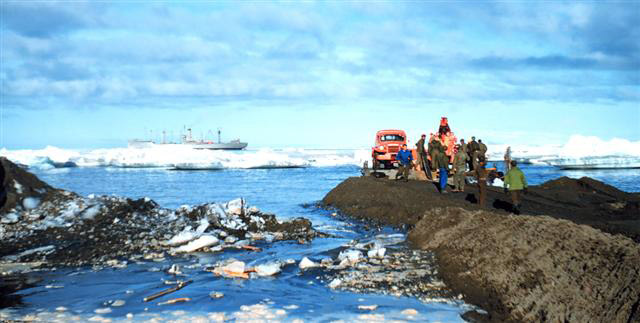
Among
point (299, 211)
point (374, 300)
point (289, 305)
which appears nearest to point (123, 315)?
point (289, 305)

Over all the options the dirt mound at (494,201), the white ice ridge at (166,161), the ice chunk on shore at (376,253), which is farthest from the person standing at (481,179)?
the white ice ridge at (166,161)

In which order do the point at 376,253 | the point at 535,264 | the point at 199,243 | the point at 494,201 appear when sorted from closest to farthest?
the point at 535,264, the point at 376,253, the point at 199,243, the point at 494,201

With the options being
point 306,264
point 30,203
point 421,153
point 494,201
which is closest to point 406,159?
point 421,153

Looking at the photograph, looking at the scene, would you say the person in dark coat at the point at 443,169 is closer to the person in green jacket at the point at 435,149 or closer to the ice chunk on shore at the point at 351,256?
the person in green jacket at the point at 435,149

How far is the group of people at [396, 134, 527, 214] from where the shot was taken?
16.6 m

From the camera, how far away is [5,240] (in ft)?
44.0

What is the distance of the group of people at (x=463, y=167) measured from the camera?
16602mm

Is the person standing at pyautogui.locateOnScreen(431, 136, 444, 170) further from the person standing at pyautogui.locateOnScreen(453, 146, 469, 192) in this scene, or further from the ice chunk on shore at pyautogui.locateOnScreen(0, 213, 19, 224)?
the ice chunk on shore at pyautogui.locateOnScreen(0, 213, 19, 224)

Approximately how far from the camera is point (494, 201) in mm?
20453

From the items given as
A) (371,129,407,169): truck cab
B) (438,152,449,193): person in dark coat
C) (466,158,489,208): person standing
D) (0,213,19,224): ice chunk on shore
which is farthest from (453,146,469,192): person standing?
(0,213,19,224): ice chunk on shore

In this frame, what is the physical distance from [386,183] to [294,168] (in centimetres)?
5704

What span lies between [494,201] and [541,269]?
1196 cm

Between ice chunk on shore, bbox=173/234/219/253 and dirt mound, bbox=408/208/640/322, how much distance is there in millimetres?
5101

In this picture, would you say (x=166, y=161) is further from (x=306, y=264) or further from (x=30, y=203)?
(x=306, y=264)
